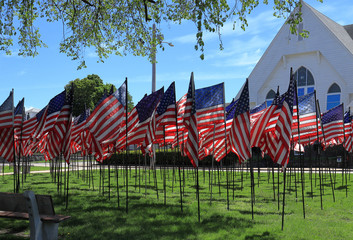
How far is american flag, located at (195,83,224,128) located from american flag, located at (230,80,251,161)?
918 millimetres

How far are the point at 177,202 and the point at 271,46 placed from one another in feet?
127

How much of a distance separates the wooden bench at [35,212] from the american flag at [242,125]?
4.88 meters

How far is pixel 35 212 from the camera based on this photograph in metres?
6.46

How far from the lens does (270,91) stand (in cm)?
4609

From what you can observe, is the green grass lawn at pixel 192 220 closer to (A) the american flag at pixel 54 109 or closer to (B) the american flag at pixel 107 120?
(B) the american flag at pixel 107 120

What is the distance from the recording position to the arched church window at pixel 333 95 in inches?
1638

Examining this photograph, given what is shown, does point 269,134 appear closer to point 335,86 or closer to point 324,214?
point 324,214

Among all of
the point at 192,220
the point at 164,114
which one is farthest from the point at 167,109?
the point at 192,220

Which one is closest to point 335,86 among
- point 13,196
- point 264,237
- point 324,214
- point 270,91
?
point 270,91

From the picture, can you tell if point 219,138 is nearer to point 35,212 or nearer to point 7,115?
point 7,115

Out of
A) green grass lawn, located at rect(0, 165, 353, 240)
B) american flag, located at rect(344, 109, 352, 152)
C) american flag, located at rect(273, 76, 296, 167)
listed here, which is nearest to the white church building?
american flag, located at rect(344, 109, 352, 152)

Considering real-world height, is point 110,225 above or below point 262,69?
below

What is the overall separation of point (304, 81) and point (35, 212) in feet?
138

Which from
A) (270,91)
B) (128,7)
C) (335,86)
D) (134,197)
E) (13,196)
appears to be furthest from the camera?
(270,91)
